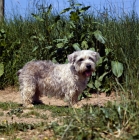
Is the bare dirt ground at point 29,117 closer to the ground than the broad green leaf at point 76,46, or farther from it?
closer to the ground

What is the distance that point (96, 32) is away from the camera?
9.17m

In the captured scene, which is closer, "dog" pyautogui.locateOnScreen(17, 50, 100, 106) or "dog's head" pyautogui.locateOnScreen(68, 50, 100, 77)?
"dog's head" pyautogui.locateOnScreen(68, 50, 100, 77)

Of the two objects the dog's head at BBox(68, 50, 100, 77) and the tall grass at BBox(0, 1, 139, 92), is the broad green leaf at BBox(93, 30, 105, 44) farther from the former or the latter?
the dog's head at BBox(68, 50, 100, 77)

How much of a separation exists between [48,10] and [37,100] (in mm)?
2413

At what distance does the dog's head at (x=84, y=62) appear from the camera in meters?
7.47

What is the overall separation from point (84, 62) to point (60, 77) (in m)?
0.76

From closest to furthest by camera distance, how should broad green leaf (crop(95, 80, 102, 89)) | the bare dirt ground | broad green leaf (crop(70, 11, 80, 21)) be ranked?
the bare dirt ground
broad green leaf (crop(70, 11, 80, 21))
broad green leaf (crop(95, 80, 102, 89))

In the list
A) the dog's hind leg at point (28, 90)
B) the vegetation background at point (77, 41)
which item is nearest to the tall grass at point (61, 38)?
the vegetation background at point (77, 41)

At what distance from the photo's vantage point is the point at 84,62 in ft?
24.7

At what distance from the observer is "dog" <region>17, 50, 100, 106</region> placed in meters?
7.69

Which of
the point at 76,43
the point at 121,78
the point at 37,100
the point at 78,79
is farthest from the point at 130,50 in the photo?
the point at 37,100

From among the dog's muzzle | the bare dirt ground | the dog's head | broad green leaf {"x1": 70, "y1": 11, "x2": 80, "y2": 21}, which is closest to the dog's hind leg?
→ the bare dirt ground

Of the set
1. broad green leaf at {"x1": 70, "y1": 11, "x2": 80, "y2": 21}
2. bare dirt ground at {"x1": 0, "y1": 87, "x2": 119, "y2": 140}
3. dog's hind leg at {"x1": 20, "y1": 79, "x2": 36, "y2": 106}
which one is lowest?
bare dirt ground at {"x1": 0, "y1": 87, "x2": 119, "y2": 140}

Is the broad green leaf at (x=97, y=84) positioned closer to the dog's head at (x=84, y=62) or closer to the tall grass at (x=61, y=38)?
the tall grass at (x=61, y=38)
